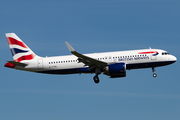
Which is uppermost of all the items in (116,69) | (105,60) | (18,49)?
(18,49)

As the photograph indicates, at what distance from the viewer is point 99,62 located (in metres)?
47.0

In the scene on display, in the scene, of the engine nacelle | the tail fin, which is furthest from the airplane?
the tail fin

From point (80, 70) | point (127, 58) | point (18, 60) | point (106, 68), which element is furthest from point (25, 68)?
point (127, 58)

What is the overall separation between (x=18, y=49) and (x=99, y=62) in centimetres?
1498

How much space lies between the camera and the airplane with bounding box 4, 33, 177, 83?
156ft

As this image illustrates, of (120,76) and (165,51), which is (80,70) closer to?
(120,76)

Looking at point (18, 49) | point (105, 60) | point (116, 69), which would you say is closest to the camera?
point (116, 69)

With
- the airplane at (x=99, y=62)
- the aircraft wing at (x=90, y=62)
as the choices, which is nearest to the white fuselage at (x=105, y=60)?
the airplane at (x=99, y=62)

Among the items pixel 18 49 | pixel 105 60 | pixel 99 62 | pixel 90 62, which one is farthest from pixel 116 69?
pixel 18 49

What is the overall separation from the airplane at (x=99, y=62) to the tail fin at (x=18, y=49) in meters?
0.19

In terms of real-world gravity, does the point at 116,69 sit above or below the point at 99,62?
below

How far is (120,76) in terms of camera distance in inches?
1922

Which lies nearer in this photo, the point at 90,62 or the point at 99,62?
the point at 99,62

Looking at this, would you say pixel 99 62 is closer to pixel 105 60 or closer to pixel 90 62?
pixel 90 62
